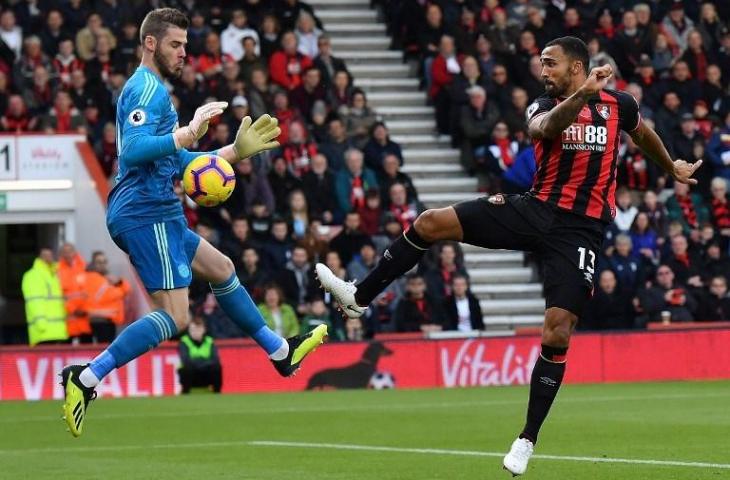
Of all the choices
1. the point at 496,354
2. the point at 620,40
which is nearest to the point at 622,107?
the point at 496,354

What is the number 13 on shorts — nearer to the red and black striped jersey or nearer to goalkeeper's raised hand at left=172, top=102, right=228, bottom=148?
the red and black striped jersey

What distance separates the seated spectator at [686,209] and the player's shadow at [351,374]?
5746 mm

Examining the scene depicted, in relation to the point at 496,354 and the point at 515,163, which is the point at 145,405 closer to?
the point at 496,354

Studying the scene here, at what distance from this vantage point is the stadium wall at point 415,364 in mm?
19844

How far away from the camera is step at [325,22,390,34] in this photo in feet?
90.7

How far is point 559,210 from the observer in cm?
1055

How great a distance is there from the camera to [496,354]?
70.0 ft

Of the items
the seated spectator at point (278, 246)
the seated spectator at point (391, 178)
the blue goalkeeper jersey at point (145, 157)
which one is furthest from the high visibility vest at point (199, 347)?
the blue goalkeeper jersey at point (145, 157)

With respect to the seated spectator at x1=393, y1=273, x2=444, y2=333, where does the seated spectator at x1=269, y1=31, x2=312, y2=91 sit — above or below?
A: above

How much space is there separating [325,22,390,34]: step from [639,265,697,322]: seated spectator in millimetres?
7284

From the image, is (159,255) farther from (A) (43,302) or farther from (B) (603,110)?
(A) (43,302)

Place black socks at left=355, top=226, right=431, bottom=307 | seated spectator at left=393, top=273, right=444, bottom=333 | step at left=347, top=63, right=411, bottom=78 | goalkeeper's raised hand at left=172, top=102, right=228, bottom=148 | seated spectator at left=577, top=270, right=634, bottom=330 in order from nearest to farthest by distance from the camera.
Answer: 1. goalkeeper's raised hand at left=172, top=102, right=228, bottom=148
2. black socks at left=355, top=226, right=431, bottom=307
3. seated spectator at left=393, top=273, right=444, bottom=333
4. seated spectator at left=577, top=270, right=634, bottom=330
5. step at left=347, top=63, right=411, bottom=78

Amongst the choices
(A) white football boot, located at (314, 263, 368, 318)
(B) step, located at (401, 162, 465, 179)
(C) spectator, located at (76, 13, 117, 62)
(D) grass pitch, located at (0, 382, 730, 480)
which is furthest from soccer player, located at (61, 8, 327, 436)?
(B) step, located at (401, 162, 465, 179)

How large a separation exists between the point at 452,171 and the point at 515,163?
2678 millimetres
